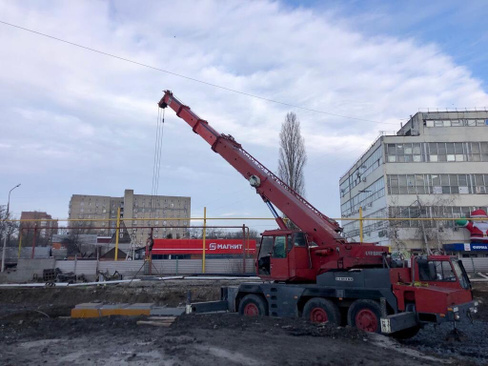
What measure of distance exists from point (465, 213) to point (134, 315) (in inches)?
1711

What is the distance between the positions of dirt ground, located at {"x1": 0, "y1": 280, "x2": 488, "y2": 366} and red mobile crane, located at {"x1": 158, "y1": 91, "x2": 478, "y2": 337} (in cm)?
74

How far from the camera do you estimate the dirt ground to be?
681 centimetres

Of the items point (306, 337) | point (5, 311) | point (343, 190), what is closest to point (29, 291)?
point (5, 311)

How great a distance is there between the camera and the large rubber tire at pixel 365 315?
962 cm

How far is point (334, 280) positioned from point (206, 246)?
11.8 m

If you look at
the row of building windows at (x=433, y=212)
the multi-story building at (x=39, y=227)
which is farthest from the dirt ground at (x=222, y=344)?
the row of building windows at (x=433, y=212)

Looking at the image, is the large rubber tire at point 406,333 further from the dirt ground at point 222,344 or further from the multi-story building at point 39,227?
the multi-story building at point 39,227

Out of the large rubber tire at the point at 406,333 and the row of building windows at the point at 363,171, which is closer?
the large rubber tire at the point at 406,333

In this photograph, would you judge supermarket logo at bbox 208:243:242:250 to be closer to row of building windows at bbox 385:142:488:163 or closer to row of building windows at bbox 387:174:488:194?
row of building windows at bbox 387:174:488:194

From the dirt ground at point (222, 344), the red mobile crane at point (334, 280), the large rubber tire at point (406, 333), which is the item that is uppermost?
the red mobile crane at point (334, 280)

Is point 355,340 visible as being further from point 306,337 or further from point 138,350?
point 138,350

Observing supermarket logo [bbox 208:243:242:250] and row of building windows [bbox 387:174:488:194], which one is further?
row of building windows [bbox 387:174:488:194]

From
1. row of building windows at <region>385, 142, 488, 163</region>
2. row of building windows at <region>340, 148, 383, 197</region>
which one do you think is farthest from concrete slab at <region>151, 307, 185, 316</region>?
row of building windows at <region>340, 148, 383, 197</region>

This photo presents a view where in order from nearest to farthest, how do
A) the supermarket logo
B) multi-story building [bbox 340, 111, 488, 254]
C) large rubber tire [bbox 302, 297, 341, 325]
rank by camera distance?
large rubber tire [bbox 302, 297, 341, 325], the supermarket logo, multi-story building [bbox 340, 111, 488, 254]
